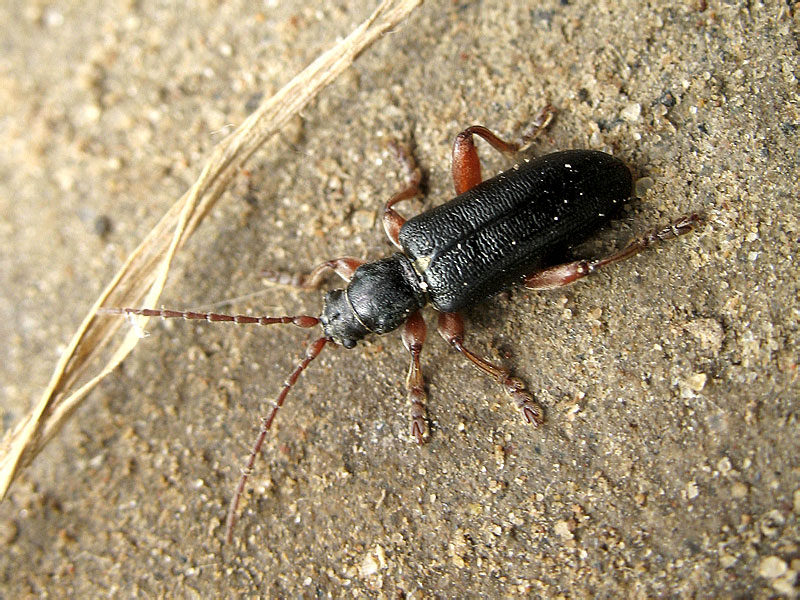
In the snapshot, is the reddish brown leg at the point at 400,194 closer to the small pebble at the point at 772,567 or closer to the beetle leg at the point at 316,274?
the beetle leg at the point at 316,274

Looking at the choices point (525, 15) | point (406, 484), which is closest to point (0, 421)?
point (406, 484)

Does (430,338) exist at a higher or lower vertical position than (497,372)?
higher

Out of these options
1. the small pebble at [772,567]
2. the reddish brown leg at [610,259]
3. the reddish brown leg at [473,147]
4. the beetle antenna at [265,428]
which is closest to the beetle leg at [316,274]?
the beetle antenna at [265,428]

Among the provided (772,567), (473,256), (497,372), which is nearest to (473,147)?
(473,256)

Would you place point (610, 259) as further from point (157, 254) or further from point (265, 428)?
point (157, 254)

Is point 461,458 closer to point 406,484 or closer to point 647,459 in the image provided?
point 406,484
